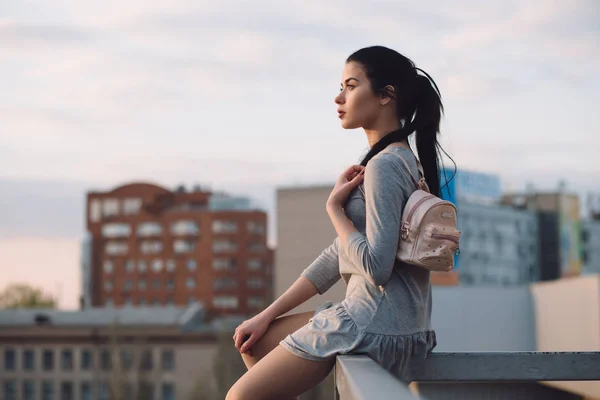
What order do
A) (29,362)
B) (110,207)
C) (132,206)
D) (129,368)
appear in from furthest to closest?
1. (110,207)
2. (132,206)
3. (29,362)
4. (129,368)

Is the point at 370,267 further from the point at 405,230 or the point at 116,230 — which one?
the point at 116,230

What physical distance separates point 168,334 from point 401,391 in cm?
6153

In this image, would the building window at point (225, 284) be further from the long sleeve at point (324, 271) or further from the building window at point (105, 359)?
the long sleeve at point (324, 271)

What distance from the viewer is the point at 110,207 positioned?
290 feet

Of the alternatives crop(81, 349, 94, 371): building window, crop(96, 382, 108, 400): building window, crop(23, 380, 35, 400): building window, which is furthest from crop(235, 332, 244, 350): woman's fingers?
crop(23, 380, 35, 400): building window

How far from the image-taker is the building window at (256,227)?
3324 inches

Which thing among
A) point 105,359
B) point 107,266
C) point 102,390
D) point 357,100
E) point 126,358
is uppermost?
point 107,266

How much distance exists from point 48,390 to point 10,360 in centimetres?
400

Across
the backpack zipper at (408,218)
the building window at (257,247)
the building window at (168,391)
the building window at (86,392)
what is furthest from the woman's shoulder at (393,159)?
the building window at (257,247)

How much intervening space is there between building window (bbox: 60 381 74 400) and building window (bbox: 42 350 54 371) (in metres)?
1.66

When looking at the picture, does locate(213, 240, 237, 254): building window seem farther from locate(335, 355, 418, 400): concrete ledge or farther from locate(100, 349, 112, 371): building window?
locate(335, 355, 418, 400): concrete ledge

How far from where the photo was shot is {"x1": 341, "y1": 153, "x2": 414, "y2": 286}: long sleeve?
229 cm

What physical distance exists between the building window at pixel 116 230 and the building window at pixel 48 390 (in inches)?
869

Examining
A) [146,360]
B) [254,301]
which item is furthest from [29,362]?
[254,301]
